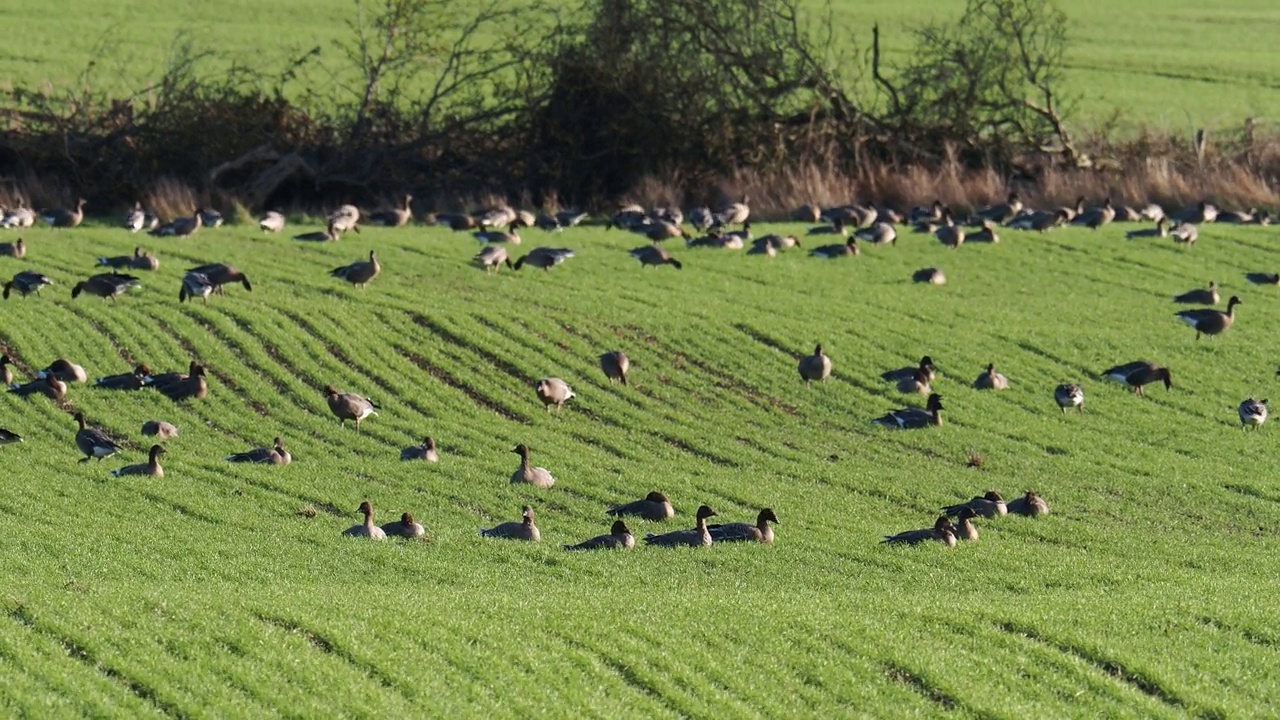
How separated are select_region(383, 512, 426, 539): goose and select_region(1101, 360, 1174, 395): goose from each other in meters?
14.8

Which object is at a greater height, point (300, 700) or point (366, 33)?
point (300, 700)

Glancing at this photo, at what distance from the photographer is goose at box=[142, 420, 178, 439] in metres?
26.4

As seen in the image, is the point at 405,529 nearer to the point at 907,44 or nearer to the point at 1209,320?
the point at 1209,320

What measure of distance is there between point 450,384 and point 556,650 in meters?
15.5

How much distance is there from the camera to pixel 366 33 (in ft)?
280

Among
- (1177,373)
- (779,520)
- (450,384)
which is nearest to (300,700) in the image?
(779,520)

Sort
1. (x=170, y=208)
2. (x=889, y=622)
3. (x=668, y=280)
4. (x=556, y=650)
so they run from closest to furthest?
(x=556, y=650) → (x=889, y=622) → (x=668, y=280) → (x=170, y=208)

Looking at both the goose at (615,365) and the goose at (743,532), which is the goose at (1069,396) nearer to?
the goose at (615,365)

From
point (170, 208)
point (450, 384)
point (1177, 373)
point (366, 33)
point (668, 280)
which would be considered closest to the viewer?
point (450, 384)

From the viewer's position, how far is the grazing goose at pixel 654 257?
39750 mm

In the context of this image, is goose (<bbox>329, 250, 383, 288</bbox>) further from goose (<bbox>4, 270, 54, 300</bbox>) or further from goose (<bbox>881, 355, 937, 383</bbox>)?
goose (<bbox>881, 355, 937, 383</bbox>)

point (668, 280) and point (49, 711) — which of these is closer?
point (49, 711)

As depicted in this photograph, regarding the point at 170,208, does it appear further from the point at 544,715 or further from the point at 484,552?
the point at 544,715

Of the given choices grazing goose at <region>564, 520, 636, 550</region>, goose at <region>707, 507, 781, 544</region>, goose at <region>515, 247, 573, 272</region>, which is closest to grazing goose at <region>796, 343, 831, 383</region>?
goose at <region>515, 247, 573, 272</region>
